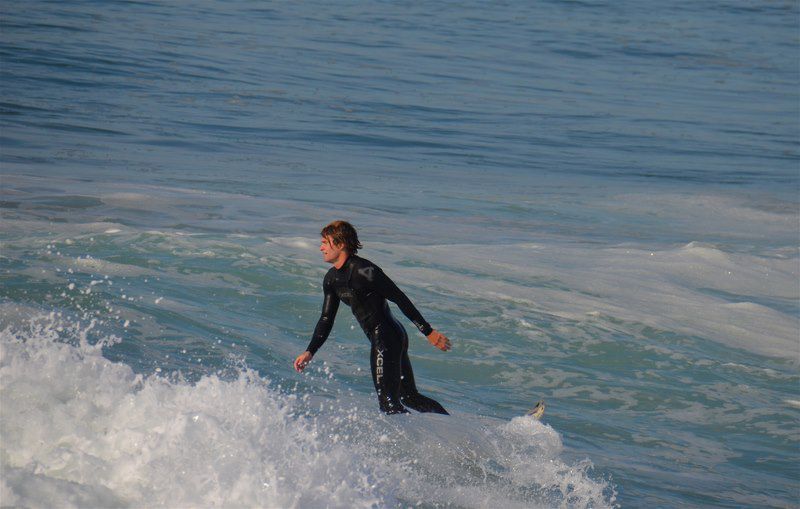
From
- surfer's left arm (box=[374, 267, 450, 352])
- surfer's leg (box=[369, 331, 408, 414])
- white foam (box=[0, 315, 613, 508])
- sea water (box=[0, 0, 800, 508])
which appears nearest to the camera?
white foam (box=[0, 315, 613, 508])

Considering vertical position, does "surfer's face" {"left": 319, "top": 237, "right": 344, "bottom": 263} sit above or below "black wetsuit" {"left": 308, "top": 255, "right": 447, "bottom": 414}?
above

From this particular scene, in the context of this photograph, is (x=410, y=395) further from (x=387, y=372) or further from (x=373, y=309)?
(x=373, y=309)

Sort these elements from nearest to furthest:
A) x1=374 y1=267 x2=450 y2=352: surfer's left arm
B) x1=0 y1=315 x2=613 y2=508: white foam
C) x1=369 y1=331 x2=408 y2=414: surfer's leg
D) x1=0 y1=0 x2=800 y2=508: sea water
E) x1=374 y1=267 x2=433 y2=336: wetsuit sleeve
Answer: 1. x1=0 y1=315 x2=613 y2=508: white foam
2. x1=0 y1=0 x2=800 y2=508: sea water
3. x1=374 y1=267 x2=450 y2=352: surfer's left arm
4. x1=374 y1=267 x2=433 y2=336: wetsuit sleeve
5. x1=369 y1=331 x2=408 y2=414: surfer's leg

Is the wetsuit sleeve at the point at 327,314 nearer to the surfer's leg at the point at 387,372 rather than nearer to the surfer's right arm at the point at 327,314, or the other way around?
the surfer's right arm at the point at 327,314

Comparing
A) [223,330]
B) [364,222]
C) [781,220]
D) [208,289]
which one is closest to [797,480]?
[223,330]

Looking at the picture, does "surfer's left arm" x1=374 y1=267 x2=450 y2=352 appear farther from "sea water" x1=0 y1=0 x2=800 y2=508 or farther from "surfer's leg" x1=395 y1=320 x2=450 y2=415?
"sea water" x1=0 y1=0 x2=800 y2=508

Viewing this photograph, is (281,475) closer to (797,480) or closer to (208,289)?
(797,480)

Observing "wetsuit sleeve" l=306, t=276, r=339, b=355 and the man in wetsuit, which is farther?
"wetsuit sleeve" l=306, t=276, r=339, b=355

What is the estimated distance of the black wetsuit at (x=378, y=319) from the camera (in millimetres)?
7832

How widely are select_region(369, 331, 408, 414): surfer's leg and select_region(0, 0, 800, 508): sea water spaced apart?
123 mm

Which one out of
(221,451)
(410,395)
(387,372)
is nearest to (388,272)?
(410,395)

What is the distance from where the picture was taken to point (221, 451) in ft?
20.4

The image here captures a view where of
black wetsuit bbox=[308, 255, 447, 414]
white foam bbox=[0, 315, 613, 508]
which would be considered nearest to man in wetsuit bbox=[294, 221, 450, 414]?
black wetsuit bbox=[308, 255, 447, 414]

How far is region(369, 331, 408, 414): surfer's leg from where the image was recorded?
785cm
